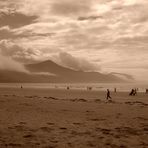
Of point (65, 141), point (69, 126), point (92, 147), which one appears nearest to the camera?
point (92, 147)

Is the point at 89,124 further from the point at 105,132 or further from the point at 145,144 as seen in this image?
the point at 145,144

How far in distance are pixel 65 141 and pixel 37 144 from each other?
998 millimetres

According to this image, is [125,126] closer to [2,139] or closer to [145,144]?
[145,144]

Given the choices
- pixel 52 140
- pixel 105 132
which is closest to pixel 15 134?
pixel 52 140

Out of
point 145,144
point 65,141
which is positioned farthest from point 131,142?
point 65,141

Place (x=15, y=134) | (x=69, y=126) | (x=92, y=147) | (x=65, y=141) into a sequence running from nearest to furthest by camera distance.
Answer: (x=92, y=147)
(x=65, y=141)
(x=15, y=134)
(x=69, y=126)

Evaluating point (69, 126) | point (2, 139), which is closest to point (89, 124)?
point (69, 126)

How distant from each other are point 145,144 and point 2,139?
16.1 ft

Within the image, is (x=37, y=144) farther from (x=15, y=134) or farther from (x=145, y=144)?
(x=145, y=144)

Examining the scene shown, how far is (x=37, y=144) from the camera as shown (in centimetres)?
862

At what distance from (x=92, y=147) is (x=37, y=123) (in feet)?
15.9

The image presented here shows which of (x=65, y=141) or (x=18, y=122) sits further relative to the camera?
(x=18, y=122)

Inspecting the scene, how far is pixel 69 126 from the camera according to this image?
1192 centimetres

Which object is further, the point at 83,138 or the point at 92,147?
the point at 83,138
